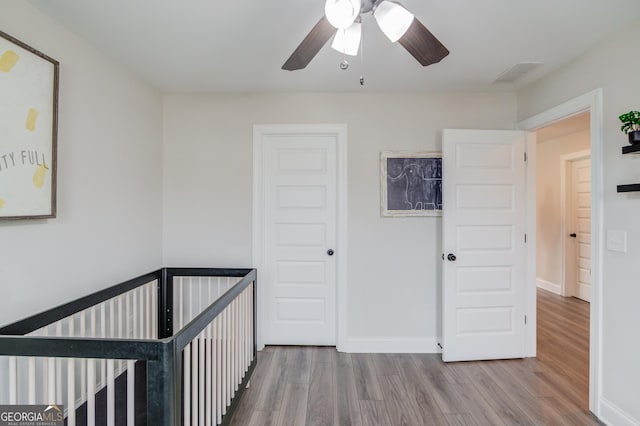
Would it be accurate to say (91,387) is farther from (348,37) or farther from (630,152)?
(630,152)

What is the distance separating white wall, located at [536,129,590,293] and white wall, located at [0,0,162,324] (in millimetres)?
5473

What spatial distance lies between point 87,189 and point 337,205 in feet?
6.33

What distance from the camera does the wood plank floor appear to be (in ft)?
6.52

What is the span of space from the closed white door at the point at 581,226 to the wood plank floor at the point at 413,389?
1.93 metres

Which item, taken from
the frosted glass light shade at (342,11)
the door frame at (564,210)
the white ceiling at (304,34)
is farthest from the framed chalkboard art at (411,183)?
the door frame at (564,210)

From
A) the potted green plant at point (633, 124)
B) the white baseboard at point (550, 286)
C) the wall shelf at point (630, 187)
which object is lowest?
the white baseboard at point (550, 286)

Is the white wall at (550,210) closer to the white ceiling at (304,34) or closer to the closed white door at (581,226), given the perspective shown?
the closed white door at (581,226)

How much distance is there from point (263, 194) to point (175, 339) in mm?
1900

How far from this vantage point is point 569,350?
289 cm

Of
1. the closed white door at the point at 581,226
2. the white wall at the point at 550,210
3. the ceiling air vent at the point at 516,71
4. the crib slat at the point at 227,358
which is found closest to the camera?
the crib slat at the point at 227,358

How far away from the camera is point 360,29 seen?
4.61 ft

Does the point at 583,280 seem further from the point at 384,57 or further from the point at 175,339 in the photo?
the point at 175,339

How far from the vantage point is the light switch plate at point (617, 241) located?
1862 millimetres

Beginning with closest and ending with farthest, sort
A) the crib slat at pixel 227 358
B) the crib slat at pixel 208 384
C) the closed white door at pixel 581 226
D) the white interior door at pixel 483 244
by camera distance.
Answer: the crib slat at pixel 208 384 → the crib slat at pixel 227 358 → the white interior door at pixel 483 244 → the closed white door at pixel 581 226
